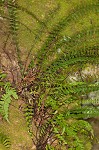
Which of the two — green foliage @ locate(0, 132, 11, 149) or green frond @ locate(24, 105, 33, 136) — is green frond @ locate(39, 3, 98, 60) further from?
green foliage @ locate(0, 132, 11, 149)

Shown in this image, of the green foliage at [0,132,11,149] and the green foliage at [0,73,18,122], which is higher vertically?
the green foliage at [0,73,18,122]

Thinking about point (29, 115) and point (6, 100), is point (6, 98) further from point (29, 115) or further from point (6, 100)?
point (29, 115)

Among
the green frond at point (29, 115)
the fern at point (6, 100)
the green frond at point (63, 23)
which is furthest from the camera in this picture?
the green frond at point (63, 23)

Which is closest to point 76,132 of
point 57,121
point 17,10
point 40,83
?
point 57,121

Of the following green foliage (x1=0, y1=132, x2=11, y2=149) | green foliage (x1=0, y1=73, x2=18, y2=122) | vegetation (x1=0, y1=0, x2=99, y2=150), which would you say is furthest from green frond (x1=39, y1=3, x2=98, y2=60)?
green foliage (x1=0, y1=132, x2=11, y2=149)

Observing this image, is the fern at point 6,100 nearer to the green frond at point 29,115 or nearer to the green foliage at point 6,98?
the green foliage at point 6,98

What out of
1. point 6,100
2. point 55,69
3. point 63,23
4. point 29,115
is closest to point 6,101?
point 6,100

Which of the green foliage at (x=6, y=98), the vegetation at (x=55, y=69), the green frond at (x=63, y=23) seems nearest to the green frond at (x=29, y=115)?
the vegetation at (x=55, y=69)

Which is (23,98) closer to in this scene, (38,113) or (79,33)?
(38,113)

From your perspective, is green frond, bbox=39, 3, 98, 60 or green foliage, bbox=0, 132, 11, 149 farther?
green frond, bbox=39, 3, 98, 60
